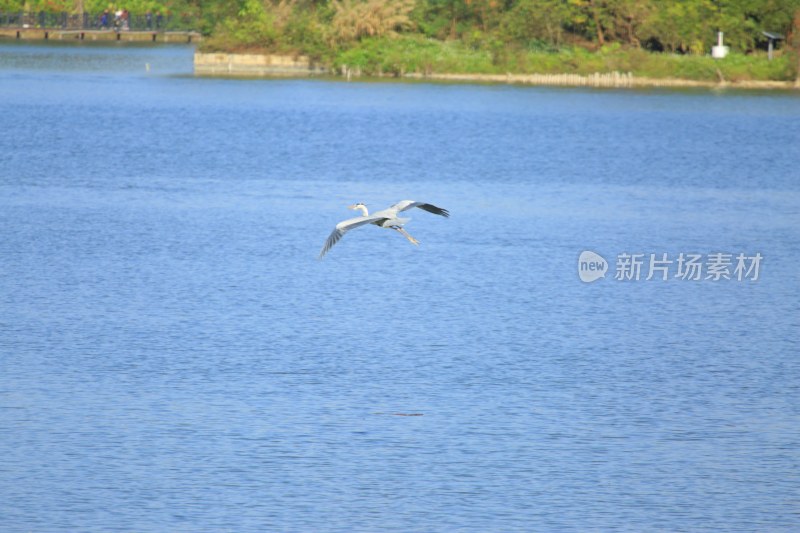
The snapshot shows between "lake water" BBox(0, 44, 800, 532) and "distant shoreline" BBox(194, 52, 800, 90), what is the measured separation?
2920cm

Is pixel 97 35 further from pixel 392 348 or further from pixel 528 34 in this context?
A: pixel 392 348

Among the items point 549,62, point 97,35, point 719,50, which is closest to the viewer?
point 719,50

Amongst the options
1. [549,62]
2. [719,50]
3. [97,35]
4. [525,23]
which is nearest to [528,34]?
[525,23]

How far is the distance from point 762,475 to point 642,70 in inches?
2392

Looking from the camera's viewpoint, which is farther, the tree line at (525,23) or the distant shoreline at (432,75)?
the distant shoreline at (432,75)

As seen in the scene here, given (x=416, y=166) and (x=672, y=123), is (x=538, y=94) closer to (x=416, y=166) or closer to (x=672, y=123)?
(x=672, y=123)

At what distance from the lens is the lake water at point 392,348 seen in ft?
53.3

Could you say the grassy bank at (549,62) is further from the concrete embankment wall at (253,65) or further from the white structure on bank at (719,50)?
the concrete embankment wall at (253,65)

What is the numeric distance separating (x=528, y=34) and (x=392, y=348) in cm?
5756

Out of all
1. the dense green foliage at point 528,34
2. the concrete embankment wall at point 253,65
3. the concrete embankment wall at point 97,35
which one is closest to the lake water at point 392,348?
the dense green foliage at point 528,34

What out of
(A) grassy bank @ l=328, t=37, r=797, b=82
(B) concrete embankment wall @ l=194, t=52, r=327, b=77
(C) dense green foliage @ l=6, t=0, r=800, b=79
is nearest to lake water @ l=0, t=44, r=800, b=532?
(A) grassy bank @ l=328, t=37, r=797, b=82

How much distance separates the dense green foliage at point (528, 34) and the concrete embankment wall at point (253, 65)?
685mm

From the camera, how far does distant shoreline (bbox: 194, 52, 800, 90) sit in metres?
76.9

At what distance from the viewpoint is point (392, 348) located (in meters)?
22.5
